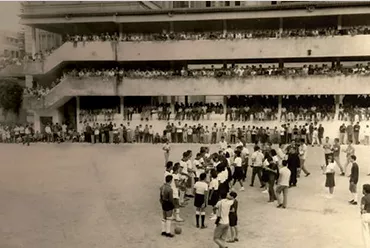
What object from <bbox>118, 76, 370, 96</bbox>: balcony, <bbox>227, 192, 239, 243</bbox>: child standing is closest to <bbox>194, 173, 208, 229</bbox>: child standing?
<bbox>227, 192, 239, 243</bbox>: child standing

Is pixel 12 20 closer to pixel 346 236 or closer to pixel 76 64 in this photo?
pixel 346 236

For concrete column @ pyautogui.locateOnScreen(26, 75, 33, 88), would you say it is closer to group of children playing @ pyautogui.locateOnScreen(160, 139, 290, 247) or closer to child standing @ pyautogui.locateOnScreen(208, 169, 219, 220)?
group of children playing @ pyautogui.locateOnScreen(160, 139, 290, 247)

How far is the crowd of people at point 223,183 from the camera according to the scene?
8.40 metres

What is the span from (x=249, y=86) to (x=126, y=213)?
48.0 ft

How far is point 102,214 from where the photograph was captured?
10.1 metres

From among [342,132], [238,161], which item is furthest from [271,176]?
[342,132]

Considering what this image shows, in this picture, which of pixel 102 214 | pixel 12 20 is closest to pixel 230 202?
pixel 102 214

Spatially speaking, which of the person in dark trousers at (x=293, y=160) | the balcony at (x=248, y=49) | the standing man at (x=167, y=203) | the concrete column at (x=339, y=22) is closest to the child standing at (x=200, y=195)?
the standing man at (x=167, y=203)

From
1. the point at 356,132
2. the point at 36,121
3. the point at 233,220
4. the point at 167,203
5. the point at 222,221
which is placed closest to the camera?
the point at 222,221

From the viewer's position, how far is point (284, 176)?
10500mm

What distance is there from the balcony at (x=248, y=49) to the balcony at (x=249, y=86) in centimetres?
126

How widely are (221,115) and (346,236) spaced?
49.7 ft

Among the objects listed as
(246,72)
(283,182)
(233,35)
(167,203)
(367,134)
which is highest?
(233,35)

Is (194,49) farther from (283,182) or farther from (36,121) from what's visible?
(283,182)
